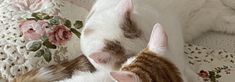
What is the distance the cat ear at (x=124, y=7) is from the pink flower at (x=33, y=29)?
194 mm

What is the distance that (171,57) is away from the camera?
3.22ft

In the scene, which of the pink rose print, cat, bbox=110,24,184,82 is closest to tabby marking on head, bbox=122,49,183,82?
cat, bbox=110,24,184,82

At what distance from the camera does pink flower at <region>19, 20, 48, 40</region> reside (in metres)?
1.17

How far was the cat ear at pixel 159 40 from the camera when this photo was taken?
3.06 ft

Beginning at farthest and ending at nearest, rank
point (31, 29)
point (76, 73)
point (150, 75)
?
point (31, 29) < point (76, 73) < point (150, 75)

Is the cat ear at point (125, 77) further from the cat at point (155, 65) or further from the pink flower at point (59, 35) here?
the pink flower at point (59, 35)

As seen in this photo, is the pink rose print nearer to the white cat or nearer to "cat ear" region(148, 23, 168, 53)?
the white cat

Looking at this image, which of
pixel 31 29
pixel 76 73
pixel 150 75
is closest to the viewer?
pixel 150 75

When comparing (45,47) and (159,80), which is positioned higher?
(45,47)

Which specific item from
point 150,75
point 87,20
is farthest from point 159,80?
point 87,20

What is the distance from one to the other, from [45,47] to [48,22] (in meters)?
0.07

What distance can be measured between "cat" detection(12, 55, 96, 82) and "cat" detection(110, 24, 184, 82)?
17 centimetres

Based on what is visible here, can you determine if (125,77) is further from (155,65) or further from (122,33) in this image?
(122,33)

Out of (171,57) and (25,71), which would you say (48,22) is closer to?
(25,71)
